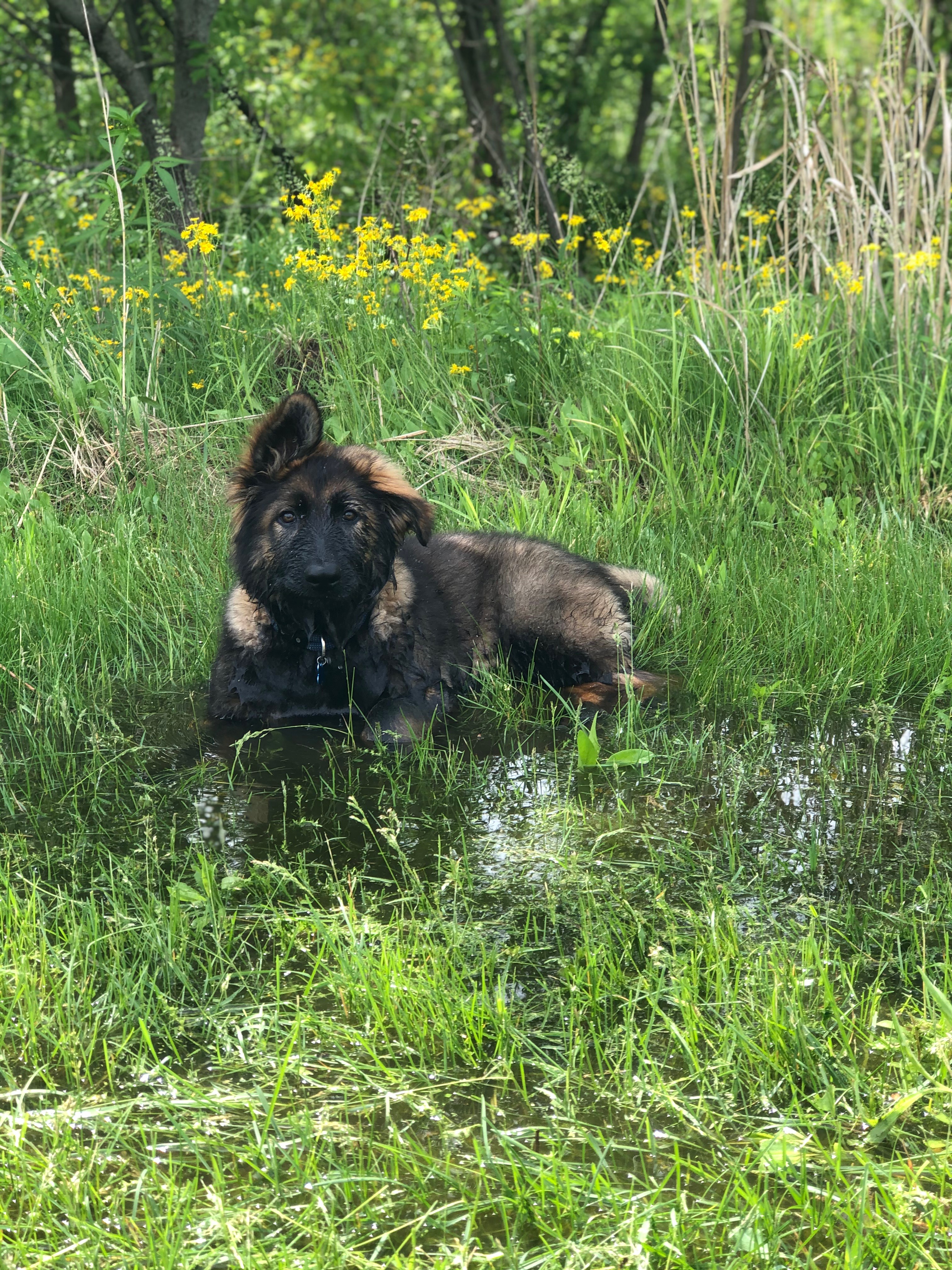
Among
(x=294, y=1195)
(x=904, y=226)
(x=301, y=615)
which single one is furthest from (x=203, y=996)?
(x=904, y=226)

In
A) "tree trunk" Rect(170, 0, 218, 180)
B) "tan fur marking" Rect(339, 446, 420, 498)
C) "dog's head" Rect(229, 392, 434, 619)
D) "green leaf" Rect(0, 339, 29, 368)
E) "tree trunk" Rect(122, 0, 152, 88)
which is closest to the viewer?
"dog's head" Rect(229, 392, 434, 619)

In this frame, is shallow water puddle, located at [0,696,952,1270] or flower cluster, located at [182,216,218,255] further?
flower cluster, located at [182,216,218,255]

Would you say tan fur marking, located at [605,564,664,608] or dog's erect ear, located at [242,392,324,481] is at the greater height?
dog's erect ear, located at [242,392,324,481]

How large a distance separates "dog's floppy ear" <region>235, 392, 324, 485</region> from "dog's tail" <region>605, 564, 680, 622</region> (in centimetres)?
152

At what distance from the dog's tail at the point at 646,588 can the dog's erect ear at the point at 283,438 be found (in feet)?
4.98

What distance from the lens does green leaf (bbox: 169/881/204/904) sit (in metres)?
3.09

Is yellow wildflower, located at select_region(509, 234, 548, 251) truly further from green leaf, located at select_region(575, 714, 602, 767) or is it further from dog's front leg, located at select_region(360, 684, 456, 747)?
green leaf, located at select_region(575, 714, 602, 767)

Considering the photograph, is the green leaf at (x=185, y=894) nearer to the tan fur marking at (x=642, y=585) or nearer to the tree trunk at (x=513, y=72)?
the tan fur marking at (x=642, y=585)

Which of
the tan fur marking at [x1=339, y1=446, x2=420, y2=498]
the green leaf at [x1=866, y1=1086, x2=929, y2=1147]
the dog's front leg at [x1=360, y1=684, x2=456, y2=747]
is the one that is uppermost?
the tan fur marking at [x1=339, y1=446, x2=420, y2=498]

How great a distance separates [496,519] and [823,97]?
2.94 m

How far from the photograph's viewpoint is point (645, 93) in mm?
15742

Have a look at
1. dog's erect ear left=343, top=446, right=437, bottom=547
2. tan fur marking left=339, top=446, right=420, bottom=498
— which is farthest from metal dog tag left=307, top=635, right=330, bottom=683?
tan fur marking left=339, top=446, right=420, bottom=498

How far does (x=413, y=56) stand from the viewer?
16.7m

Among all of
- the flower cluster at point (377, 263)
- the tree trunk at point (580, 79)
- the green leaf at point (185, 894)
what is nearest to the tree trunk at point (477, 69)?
the tree trunk at point (580, 79)
